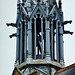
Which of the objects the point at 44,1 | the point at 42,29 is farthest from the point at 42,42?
the point at 44,1

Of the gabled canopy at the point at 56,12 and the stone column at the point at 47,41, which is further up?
the gabled canopy at the point at 56,12

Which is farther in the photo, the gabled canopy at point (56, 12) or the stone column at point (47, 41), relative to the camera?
the gabled canopy at point (56, 12)

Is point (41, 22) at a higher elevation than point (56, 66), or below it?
higher

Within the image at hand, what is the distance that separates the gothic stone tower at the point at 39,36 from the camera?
4219cm

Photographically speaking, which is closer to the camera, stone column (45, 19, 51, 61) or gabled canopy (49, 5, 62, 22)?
stone column (45, 19, 51, 61)

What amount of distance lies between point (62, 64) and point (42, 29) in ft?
11.7

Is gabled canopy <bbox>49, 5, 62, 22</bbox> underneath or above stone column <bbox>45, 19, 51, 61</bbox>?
above

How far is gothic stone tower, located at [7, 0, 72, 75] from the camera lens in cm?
4219

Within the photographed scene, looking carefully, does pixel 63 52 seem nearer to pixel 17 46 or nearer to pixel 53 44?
pixel 53 44

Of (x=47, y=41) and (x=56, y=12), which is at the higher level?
(x=56, y=12)

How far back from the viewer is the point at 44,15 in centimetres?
4397

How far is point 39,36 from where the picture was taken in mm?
45750

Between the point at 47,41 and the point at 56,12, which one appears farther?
the point at 56,12

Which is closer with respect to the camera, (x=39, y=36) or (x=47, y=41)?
(x=47, y=41)
